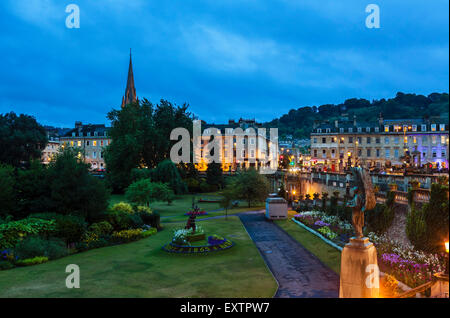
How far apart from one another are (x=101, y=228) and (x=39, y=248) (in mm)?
6271

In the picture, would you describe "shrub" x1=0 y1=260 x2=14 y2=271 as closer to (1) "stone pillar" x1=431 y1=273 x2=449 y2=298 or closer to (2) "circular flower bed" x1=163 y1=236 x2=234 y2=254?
(2) "circular flower bed" x1=163 y1=236 x2=234 y2=254

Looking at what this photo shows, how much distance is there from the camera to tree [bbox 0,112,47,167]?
57.2 m

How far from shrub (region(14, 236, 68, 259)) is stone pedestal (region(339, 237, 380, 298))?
59.3 feet

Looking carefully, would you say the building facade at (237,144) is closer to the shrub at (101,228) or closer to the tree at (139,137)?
the tree at (139,137)

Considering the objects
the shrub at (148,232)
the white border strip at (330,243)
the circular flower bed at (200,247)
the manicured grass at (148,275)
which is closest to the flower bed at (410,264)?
the white border strip at (330,243)

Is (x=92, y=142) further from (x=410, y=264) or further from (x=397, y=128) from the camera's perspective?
(x=410, y=264)

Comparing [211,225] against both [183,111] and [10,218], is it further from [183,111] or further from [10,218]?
[183,111]

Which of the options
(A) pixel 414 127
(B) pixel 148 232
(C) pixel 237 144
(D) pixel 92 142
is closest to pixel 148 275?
(B) pixel 148 232

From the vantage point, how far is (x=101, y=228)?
27.6 m

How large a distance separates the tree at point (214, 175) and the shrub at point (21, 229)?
56.7 meters

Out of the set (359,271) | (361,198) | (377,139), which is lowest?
(359,271)

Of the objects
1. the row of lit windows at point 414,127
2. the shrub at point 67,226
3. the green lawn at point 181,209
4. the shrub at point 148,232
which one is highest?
the row of lit windows at point 414,127

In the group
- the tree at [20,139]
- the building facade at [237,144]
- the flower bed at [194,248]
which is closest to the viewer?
the flower bed at [194,248]

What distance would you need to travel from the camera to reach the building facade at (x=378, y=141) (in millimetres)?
88000
